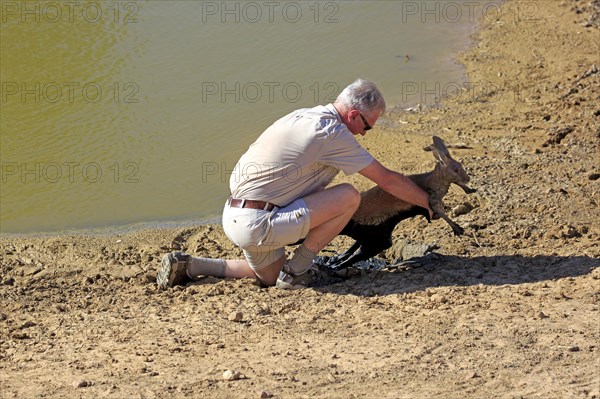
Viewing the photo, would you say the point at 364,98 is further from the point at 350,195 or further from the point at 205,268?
the point at 205,268

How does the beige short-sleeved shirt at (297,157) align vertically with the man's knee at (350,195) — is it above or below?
above

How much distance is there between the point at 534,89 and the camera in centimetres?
1078

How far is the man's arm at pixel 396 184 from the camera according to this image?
6.02 m

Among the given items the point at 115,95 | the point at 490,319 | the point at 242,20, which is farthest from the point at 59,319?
the point at 242,20

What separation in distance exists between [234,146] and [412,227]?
9.34 feet

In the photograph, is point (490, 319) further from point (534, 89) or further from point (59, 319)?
point (534, 89)

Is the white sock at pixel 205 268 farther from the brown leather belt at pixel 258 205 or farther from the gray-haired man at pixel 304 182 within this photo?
the brown leather belt at pixel 258 205

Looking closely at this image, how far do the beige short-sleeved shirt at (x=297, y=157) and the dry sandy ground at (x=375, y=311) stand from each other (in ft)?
2.35
